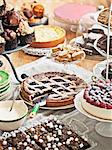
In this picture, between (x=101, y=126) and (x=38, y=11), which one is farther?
(x=38, y=11)

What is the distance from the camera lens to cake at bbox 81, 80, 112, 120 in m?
1.53

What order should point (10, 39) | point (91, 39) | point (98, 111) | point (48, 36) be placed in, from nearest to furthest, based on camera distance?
point (98, 111), point (10, 39), point (91, 39), point (48, 36)

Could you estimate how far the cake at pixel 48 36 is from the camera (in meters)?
2.34

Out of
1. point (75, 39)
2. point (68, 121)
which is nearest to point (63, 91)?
point (68, 121)

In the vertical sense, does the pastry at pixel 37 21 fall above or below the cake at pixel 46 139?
above

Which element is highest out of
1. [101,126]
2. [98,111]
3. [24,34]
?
[24,34]

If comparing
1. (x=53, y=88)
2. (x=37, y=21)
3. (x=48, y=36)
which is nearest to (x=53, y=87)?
(x=53, y=88)

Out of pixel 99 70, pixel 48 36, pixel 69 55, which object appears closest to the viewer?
pixel 99 70

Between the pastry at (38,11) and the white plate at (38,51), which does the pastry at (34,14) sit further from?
the white plate at (38,51)

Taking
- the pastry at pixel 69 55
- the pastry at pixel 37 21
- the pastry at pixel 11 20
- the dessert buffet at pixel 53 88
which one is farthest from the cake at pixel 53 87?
the pastry at pixel 37 21

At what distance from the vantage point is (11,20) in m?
1.88

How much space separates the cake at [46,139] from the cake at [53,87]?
0.17m

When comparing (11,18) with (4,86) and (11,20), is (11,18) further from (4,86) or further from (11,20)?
(4,86)

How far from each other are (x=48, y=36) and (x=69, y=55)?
1.24 ft
